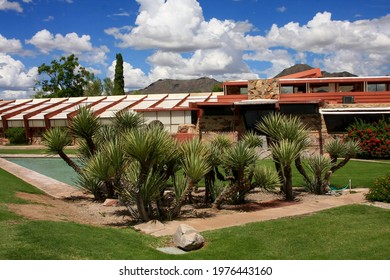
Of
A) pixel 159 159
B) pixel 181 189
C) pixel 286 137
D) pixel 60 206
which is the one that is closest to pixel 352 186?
pixel 286 137

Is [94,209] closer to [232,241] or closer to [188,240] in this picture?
[188,240]

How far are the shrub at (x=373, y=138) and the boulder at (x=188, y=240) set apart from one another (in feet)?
60.3

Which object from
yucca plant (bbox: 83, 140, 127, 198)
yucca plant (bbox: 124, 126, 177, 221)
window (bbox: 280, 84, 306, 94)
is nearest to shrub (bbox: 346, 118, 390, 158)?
window (bbox: 280, 84, 306, 94)

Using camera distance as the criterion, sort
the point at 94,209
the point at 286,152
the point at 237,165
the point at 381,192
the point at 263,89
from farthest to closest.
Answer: the point at 263,89 → the point at 94,209 → the point at 381,192 → the point at 286,152 → the point at 237,165

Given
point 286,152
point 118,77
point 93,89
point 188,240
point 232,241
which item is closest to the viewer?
point 188,240

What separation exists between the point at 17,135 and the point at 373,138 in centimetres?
3120

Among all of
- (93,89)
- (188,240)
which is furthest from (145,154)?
(93,89)

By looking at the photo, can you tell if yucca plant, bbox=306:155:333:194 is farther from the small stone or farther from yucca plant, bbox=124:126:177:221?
the small stone

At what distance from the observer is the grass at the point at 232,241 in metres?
6.45

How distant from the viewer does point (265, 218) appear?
10.0 m

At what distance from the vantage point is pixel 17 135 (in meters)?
39.5

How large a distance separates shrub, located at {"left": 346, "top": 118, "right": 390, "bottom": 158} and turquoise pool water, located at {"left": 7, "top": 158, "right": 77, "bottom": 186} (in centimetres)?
1583

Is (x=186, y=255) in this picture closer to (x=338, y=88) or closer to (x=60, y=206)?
(x=60, y=206)

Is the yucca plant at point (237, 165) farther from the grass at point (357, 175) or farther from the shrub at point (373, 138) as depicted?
the shrub at point (373, 138)
